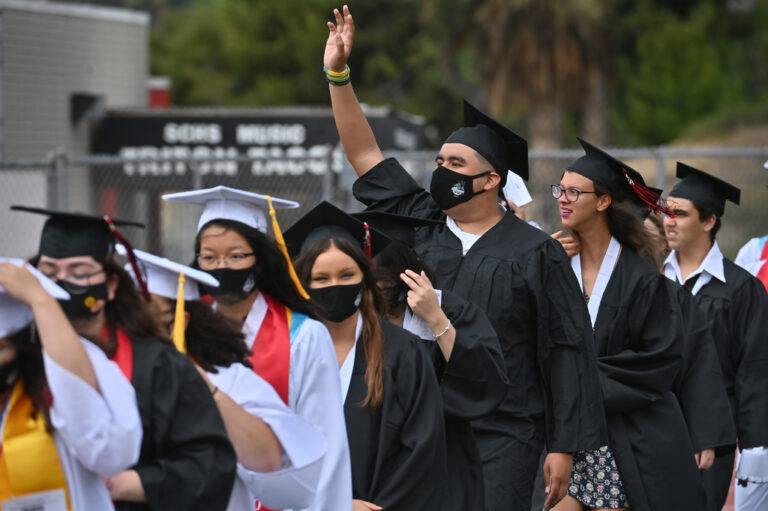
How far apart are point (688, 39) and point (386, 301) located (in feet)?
98.2

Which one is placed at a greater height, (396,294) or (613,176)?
(613,176)

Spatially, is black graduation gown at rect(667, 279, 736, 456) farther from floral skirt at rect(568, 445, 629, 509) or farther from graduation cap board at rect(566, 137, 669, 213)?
floral skirt at rect(568, 445, 629, 509)

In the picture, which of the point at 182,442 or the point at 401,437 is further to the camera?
the point at 401,437

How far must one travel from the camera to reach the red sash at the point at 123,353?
321 centimetres

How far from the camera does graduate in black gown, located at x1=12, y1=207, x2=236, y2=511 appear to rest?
3205 millimetres

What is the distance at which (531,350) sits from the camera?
17.2 ft

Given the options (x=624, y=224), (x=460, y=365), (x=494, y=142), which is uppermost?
(x=494, y=142)

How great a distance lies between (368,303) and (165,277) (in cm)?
107

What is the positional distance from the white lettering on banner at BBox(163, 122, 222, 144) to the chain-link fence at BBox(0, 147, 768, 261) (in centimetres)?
57

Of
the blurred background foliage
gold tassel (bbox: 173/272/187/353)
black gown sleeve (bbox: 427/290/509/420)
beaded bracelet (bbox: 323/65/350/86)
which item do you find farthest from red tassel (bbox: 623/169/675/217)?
the blurred background foliage

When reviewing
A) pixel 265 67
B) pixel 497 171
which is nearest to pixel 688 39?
pixel 265 67

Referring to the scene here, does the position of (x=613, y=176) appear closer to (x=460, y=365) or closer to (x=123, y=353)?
(x=460, y=365)

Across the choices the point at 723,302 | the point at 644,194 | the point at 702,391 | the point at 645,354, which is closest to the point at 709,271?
the point at 723,302

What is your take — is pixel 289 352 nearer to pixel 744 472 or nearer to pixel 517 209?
pixel 517 209
